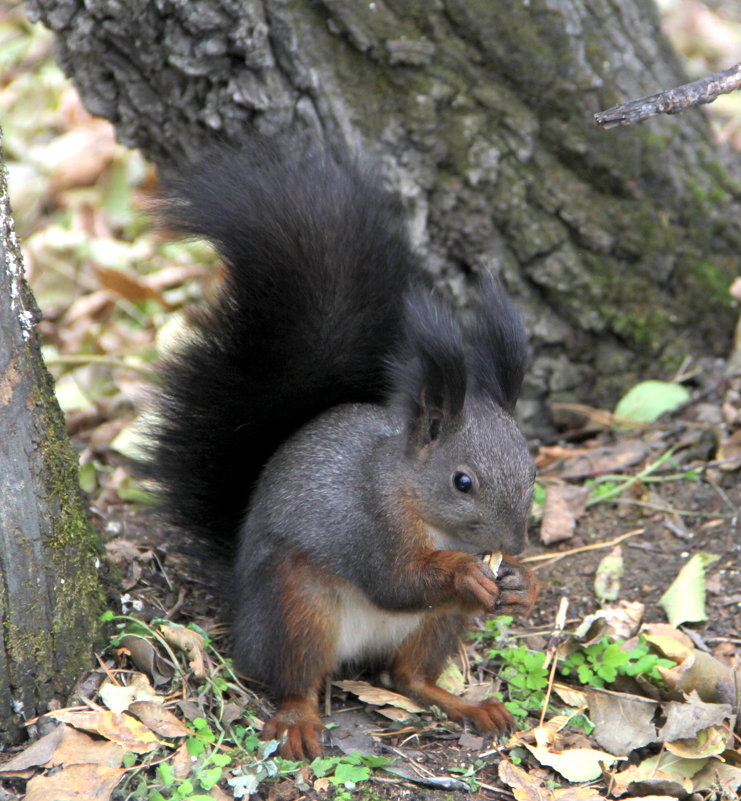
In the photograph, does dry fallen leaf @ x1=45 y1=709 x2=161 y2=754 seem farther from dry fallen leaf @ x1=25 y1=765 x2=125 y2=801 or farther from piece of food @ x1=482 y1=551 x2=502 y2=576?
piece of food @ x1=482 y1=551 x2=502 y2=576

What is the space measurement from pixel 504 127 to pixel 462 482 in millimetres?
1076

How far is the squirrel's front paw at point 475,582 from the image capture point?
1773 millimetres

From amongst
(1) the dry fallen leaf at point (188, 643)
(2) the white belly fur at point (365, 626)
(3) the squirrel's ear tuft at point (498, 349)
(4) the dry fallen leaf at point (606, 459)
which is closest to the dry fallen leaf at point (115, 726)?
(1) the dry fallen leaf at point (188, 643)

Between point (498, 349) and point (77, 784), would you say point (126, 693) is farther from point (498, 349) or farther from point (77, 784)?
point (498, 349)

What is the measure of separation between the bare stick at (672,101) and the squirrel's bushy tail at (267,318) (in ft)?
2.46

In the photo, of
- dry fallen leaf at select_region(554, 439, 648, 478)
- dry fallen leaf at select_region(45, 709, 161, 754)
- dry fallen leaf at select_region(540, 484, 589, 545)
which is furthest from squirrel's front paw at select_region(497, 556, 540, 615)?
dry fallen leaf at select_region(554, 439, 648, 478)

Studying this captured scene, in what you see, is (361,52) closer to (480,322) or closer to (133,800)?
(480,322)

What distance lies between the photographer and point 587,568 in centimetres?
233

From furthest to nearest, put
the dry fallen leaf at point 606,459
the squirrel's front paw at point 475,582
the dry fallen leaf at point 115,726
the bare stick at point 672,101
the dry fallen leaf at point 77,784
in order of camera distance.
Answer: the dry fallen leaf at point 606,459, the squirrel's front paw at point 475,582, the dry fallen leaf at point 115,726, the dry fallen leaf at point 77,784, the bare stick at point 672,101

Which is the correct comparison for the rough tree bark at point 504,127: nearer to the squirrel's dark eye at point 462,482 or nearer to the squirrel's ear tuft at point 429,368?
the squirrel's ear tuft at point 429,368

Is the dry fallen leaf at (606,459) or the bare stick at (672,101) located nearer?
the bare stick at (672,101)

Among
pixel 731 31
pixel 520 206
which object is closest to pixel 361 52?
pixel 520 206

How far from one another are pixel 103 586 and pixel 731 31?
401 cm

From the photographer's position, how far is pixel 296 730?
181 centimetres
